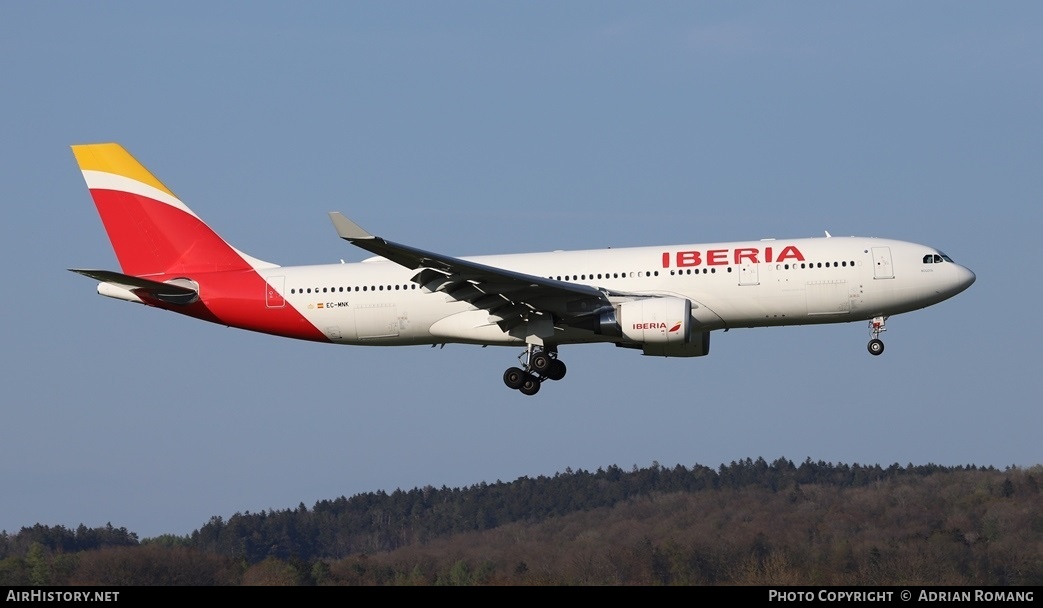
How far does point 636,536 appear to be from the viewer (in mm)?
50062

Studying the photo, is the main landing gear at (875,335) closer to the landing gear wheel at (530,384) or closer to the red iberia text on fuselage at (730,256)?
the red iberia text on fuselage at (730,256)

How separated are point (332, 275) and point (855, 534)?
18.4 meters

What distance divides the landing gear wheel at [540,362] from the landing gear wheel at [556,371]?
327 millimetres

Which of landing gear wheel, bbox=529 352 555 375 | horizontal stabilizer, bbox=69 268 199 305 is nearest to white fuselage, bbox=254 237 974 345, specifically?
landing gear wheel, bbox=529 352 555 375

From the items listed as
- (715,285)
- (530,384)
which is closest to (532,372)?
(530,384)

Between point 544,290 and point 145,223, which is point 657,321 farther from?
point 145,223

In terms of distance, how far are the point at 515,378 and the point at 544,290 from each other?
4.42 m

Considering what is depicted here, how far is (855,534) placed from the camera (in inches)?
1921

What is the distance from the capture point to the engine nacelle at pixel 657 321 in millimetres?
42406
